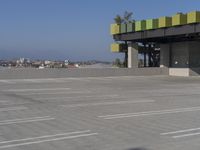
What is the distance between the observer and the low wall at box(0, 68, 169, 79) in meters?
38.7

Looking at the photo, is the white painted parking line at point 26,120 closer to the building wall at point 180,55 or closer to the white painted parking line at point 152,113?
the white painted parking line at point 152,113

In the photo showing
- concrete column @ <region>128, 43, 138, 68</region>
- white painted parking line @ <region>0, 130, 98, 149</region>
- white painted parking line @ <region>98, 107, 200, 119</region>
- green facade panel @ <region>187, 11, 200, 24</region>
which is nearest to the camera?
white painted parking line @ <region>0, 130, 98, 149</region>

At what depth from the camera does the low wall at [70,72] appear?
127 ft

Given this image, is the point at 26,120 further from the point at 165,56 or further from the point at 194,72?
the point at 165,56

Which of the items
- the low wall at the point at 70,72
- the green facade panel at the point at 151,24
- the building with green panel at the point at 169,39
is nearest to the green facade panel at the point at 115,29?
the building with green panel at the point at 169,39

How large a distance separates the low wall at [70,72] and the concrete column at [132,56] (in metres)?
3.57

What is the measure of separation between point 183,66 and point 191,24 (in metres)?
8.75

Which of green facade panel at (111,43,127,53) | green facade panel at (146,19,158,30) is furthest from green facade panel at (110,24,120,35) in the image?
green facade panel at (146,19,158,30)

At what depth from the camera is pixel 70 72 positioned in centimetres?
4203

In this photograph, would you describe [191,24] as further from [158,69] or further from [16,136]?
[16,136]

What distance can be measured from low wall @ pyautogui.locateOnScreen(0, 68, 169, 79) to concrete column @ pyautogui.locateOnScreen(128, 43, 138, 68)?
3.57 m

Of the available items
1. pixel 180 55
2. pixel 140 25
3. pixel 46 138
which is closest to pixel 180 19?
pixel 140 25

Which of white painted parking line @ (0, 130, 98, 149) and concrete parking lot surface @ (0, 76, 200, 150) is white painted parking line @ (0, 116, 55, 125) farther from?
white painted parking line @ (0, 130, 98, 149)

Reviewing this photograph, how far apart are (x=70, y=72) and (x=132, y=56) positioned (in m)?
11.4
